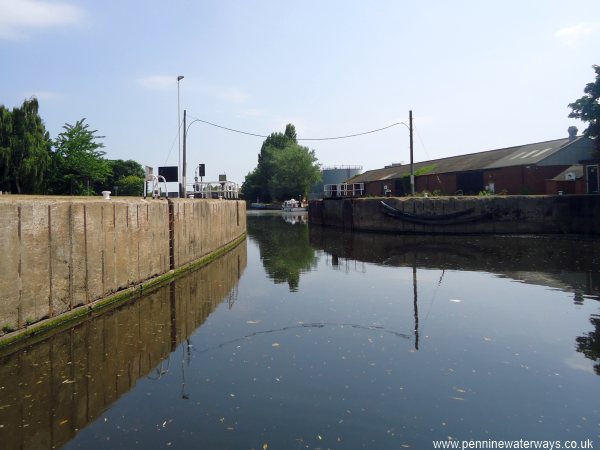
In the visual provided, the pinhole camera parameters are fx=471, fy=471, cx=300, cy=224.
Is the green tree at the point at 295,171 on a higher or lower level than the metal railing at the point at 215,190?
higher

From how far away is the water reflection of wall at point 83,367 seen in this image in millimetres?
4605

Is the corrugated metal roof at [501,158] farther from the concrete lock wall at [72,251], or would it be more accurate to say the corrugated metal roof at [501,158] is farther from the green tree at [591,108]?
the concrete lock wall at [72,251]

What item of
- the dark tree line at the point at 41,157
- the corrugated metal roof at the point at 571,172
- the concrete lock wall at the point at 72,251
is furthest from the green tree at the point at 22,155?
the corrugated metal roof at the point at 571,172

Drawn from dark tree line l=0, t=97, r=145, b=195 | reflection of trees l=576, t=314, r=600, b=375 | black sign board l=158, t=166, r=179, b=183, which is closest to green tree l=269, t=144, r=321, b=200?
dark tree line l=0, t=97, r=145, b=195

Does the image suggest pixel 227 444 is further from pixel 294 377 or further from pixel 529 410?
pixel 529 410

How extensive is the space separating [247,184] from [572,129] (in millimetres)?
79699

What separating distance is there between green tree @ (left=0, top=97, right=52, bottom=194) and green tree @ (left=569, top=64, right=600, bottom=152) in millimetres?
39554

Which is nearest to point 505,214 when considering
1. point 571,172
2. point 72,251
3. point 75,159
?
point 571,172

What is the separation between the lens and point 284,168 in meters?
89.9

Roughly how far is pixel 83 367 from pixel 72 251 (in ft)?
8.61

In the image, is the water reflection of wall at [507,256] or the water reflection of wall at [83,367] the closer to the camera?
the water reflection of wall at [83,367]

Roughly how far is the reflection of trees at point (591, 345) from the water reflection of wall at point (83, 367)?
5.84m

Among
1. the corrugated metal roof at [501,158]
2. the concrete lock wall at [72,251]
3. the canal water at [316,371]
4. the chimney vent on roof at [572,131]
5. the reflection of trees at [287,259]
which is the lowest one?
the canal water at [316,371]

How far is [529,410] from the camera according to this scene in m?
4.82
